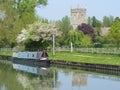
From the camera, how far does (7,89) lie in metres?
31.1

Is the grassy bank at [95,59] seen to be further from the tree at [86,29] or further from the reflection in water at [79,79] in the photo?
the tree at [86,29]

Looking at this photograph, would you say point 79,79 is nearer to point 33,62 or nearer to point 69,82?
point 69,82

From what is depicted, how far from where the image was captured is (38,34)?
6825 cm

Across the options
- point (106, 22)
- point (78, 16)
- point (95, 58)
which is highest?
point (106, 22)

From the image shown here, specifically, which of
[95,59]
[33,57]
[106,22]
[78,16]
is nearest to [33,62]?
[33,57]

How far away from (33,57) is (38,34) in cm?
895

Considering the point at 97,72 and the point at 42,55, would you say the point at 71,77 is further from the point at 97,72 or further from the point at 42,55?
the point at 42,55

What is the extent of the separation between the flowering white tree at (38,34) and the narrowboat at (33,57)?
3.92m

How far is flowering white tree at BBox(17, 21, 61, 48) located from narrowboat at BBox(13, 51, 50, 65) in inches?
154

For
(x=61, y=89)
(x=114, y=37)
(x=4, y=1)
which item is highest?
(x=4, y=1)

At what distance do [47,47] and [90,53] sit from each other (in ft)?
39.7

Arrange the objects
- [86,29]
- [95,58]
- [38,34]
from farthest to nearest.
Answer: [86,29], [38,34], [95,58]

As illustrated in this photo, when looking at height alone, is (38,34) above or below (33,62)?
above

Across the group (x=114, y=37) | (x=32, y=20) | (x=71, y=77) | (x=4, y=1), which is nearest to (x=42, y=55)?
(x=114, y=37)
